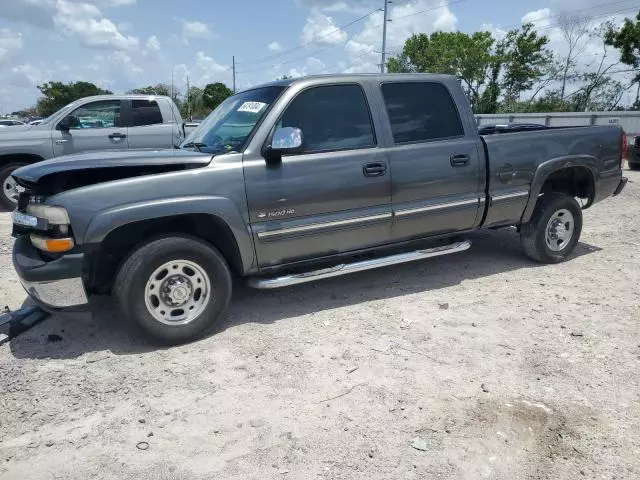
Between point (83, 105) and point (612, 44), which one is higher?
point (612, 44)

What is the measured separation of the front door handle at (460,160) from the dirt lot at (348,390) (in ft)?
3.95

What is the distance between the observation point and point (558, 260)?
580 centimetres

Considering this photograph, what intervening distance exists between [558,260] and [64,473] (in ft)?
16.8

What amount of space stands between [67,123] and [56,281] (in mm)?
6416

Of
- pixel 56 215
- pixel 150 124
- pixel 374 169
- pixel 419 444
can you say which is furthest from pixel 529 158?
pixel 150 124

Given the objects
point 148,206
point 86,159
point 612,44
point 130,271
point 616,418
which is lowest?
point 616,418

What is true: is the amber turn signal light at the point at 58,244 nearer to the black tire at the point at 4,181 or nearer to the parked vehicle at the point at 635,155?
the black tire at the point at 4,181

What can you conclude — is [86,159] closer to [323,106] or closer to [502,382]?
[323,106]

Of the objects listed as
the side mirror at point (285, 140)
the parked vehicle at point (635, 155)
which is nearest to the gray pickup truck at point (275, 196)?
the side mirror at point (285, 140)

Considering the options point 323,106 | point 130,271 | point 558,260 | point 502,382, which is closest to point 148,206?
point 130,271

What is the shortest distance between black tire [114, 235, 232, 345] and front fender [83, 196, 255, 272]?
200mm

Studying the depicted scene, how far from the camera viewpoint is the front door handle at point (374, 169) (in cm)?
442

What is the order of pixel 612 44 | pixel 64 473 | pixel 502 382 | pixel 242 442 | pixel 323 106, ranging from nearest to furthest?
pixel 64 473, pixel 242 442, pixel 502 382, pixel 323 106, pixel 612 44

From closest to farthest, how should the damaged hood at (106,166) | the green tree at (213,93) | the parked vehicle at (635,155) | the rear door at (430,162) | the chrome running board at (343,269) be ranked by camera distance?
the damaged hood at (106,166), the chrome running board at (343,269), the rear door at (430,162), the parked vehicle at (635,155), the green tree at (213,93)
